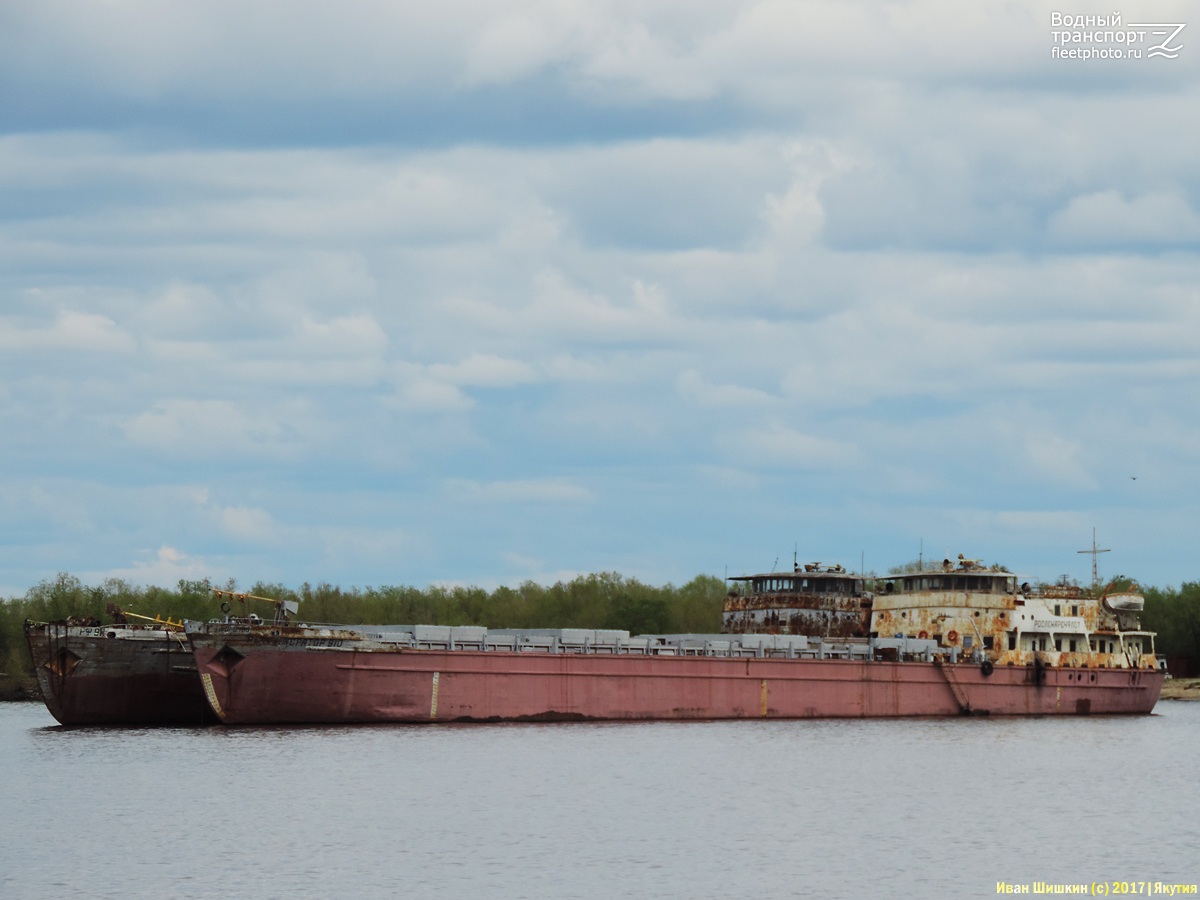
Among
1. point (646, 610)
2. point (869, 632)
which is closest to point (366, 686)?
point (869, 632)

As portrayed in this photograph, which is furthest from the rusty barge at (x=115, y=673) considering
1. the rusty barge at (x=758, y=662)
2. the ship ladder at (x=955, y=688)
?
the ship ladder at (x=955, y=688)

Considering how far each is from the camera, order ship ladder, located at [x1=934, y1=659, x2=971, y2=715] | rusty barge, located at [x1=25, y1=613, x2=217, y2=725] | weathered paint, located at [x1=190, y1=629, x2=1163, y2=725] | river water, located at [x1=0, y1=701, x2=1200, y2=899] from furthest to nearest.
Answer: ship ladder, located at [x1=934, y1=659, x2=971, y2=715], rusty barge, located at [x1=25, y1=613, x2=217, y2=725], weathered paint, located at [x1=190, y1=629, x2=1163, y2=725], river water, located at [x1=0, y1=701, x2=1200, y2=899]

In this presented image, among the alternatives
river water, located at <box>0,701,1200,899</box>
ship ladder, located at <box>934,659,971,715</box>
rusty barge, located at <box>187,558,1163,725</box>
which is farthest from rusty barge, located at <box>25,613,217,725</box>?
ship ladder, located at <box>934,659,971,715</box>

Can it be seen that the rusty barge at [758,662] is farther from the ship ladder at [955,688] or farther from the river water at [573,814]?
the river water at [573,814]

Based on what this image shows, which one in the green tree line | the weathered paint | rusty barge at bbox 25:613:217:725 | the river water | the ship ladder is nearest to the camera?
the river water

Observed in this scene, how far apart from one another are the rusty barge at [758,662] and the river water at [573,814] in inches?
70.4

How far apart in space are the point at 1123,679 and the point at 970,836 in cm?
4706

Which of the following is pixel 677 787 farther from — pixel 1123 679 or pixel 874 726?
pixel 1123 679

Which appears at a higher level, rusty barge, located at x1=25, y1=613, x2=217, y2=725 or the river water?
rusty barge, located at x1=25, y1=613, x2=217, y2=725

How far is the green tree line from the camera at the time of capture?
12313 centimetres

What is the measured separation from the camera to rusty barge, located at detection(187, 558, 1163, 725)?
60344 mm

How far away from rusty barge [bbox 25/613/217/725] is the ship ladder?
1419 inches

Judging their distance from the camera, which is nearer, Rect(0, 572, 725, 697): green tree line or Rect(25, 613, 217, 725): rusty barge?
Rect(25, 613, 217, 725): rusty barge

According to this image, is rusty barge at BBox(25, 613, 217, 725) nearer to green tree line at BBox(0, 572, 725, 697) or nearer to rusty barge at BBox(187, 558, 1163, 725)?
rusty barge at BBox(187, 558, 1163, 725)
